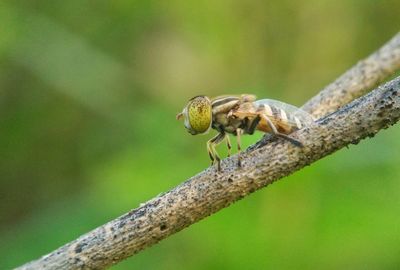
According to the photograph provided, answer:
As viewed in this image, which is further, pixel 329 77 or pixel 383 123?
pixel 329 77

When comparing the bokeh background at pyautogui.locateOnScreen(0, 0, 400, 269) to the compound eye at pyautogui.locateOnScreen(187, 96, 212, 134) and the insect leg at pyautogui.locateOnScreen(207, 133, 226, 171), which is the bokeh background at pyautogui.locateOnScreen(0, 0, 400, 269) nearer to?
the insect leg at pyautogui.locateOnScreen(207, 133, 226, 171)

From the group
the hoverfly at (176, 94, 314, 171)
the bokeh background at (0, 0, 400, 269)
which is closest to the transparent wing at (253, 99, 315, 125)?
the hoverfly at (176, 94, 314, 171)

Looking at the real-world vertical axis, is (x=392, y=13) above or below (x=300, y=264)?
above

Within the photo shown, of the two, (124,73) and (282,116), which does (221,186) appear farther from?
(124,73)

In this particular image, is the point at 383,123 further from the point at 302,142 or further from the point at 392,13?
the point at 392,13

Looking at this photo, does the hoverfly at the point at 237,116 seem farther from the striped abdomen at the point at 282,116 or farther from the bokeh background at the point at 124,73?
the bokeh background at the point at 124,73

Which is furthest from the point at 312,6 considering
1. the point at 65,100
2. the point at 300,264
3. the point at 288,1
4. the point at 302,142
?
the point at 302,142
